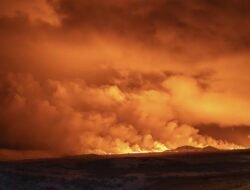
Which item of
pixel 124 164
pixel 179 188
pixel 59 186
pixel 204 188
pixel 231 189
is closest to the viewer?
pixel 231 189

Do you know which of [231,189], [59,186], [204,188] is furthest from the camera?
[59,186]

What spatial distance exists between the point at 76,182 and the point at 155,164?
6653cm

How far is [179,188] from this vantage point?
70938 mm

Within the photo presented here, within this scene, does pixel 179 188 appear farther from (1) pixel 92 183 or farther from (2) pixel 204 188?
(1) pixel 92 183

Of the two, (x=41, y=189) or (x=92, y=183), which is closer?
(x=41, y=189)

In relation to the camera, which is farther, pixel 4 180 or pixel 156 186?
pixel 156 186

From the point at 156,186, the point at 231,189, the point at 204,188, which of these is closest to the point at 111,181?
the point at 156,186

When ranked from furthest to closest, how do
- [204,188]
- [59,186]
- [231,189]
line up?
1. [59,186]
2. [204,188]
3. [231,189]

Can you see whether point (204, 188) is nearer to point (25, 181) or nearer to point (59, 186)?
point (59, 186)

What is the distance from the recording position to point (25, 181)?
78250mm

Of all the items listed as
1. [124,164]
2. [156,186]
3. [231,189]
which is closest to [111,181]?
[156,186]

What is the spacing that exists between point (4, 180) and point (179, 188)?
1076 inches

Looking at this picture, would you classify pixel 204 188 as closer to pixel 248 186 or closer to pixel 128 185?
pixel 248 186

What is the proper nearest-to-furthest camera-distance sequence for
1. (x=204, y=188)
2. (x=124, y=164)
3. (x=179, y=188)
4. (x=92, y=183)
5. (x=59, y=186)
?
(x=204, y=188)
(x=179, y=188)
(x=59, y=186)
(x=92, y=183)
(x=124, y=164)
